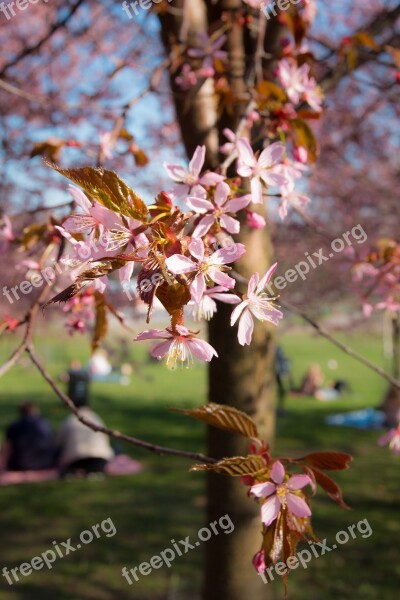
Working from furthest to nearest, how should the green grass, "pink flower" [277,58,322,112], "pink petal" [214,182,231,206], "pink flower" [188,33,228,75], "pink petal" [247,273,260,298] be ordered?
the green grass, "pink flower" [188,33,228,75], "pink flower" [277,58,322,112], "pink petal" [214,182,231,206], "pink petal" [247,273,260,298]

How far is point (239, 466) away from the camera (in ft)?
3.49

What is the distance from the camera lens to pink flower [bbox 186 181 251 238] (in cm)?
99

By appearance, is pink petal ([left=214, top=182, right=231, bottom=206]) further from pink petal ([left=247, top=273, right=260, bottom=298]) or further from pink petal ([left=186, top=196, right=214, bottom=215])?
pink petal ([left=247, top=273, right=260, bottom=298])

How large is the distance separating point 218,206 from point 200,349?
0.85 feet

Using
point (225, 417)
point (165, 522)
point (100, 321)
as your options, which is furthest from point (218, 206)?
point (165, 522)

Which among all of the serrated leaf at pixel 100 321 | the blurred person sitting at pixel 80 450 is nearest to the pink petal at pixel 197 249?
the serrated leaf at pixel 100 321

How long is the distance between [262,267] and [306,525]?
110 centimetres

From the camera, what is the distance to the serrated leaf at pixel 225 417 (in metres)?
1.12

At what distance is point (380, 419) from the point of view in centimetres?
1098

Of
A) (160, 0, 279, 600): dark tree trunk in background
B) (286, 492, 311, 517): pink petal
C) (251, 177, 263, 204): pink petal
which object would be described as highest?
(251, 177, 263, 204): pink petal

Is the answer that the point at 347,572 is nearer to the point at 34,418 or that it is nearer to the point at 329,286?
the point at 34,418

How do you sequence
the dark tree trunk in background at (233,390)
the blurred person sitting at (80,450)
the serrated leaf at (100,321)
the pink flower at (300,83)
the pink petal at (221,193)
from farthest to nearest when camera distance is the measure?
the blurred person sitting at (80,450), the dark tree trunk in background at (233,390), the pink flower at (300,83), the serrated leaf at (100,321), the pink petal at (221,193)

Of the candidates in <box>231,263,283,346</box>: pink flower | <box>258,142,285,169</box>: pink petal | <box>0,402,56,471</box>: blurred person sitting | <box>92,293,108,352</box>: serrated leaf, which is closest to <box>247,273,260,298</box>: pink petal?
<box>231,263,283,346</box>: pink flower

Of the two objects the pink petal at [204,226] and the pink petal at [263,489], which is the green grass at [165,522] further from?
the pink petal at [204,226]
